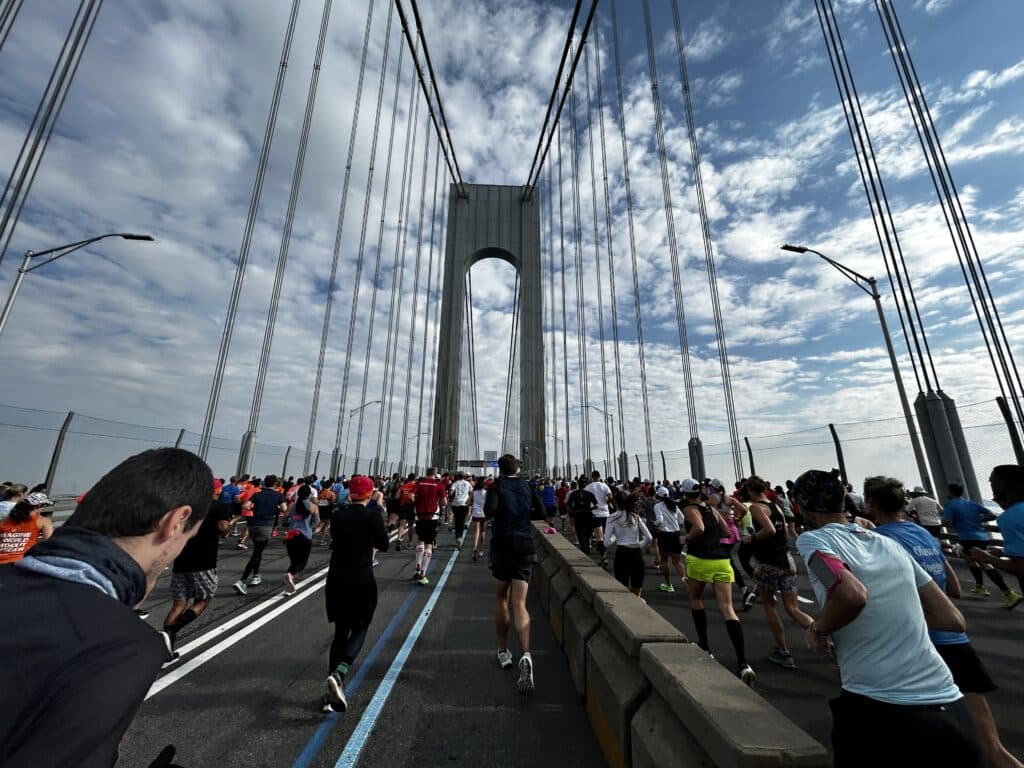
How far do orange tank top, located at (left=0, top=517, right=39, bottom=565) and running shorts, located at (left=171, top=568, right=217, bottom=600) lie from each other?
5.42ft

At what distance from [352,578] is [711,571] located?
349cm

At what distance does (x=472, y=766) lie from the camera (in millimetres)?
2525

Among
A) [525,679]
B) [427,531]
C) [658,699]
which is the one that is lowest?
[525,679]

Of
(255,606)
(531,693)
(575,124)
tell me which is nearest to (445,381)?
(575,124)

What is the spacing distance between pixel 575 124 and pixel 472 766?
38.4 m

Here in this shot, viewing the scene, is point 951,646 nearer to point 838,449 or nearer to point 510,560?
point 510,560

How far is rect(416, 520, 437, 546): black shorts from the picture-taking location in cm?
761

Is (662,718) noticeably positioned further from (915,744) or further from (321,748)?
(321,748)

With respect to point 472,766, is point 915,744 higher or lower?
higher

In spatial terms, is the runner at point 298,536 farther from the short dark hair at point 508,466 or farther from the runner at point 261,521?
the short dark hair at point 508,466

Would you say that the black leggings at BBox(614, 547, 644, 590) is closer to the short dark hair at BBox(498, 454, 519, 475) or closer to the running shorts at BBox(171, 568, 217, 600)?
the short dark hair at BBox(498, 454, 519, 475)

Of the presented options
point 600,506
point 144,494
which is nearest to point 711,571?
point 144,494

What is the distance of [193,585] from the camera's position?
4.27 metres

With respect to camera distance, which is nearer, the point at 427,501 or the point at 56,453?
the point at 427,501
